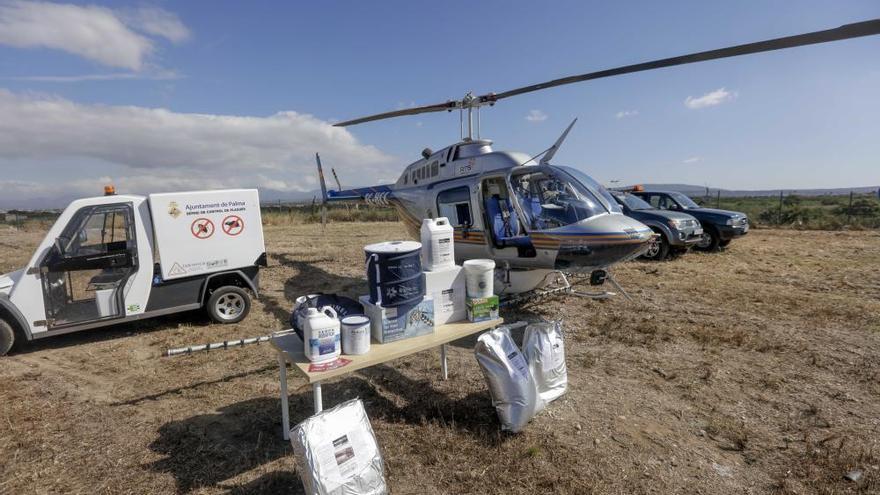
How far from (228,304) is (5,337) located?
235cm

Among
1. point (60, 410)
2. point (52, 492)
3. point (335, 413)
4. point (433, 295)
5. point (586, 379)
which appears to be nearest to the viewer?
point (335, 413)

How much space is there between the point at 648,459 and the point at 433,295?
196cm

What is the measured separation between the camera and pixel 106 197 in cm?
543

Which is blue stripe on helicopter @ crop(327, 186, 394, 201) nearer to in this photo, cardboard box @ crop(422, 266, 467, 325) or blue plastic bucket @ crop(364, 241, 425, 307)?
cardboard box @ crop(422, 266, 467, 325)

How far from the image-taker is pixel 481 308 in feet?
12.1

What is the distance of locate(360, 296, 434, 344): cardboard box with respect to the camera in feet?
10.4

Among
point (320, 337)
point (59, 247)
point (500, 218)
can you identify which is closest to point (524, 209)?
point (500, 218)

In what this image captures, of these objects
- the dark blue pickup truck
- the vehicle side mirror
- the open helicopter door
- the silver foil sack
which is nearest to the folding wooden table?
the silver foil sack

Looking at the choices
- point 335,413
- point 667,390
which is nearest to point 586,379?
point 667,390

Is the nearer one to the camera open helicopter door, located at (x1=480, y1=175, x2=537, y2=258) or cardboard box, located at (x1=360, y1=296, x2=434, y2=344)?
cardboard box, located at (x1=360, y1=296, x2=434, y2=344)

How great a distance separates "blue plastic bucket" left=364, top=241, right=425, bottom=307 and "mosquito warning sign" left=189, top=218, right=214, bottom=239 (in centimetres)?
365

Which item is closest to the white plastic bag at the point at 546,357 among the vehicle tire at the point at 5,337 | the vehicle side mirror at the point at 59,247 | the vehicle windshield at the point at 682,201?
the vehicle side mirror at the point at 59,247

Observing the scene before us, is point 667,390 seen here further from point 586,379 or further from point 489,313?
point 489,313

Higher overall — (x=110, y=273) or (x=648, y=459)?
(x=110, y=273)
